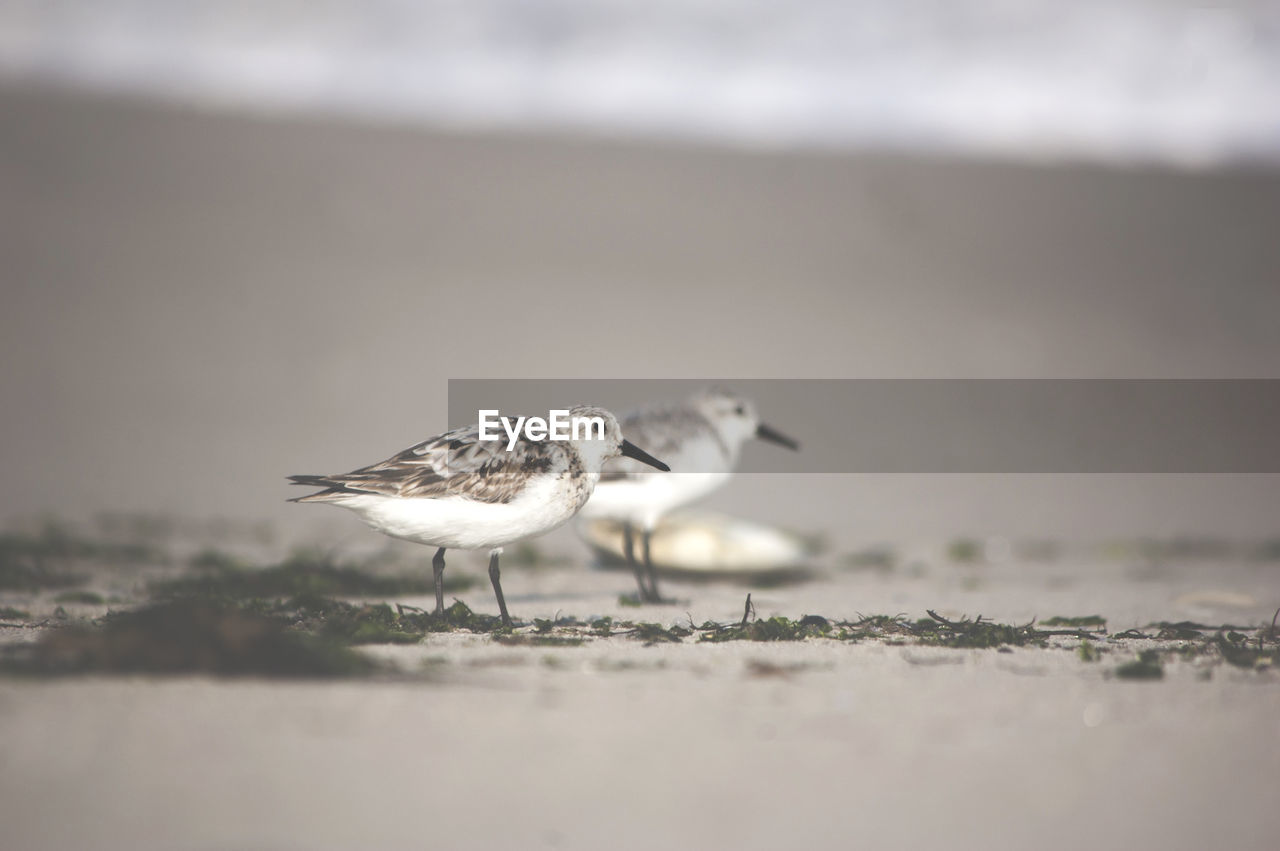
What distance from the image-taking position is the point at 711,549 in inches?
250

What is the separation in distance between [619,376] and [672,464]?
3983mm

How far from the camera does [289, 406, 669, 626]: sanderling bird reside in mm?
4340

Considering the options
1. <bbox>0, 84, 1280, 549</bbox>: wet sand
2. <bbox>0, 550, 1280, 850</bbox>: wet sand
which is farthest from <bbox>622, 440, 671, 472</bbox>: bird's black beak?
<bbox>0, 84, 1280, 549</bbox>: wet sand

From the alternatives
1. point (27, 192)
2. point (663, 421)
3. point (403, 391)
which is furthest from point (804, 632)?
point (27, 192)

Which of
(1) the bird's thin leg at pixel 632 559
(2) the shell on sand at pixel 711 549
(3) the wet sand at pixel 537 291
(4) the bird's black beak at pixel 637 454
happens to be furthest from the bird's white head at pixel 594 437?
(3) the wet sand at pixel 537 291

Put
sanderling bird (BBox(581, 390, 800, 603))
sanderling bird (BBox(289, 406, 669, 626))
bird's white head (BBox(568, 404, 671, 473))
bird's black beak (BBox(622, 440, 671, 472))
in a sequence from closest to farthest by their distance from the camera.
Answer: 1. sanderling bird (BBox(289, 406, 669, 626))
2. bird's white head (BBox(568, 404, 671, 473))
3. bird's black beak (BBox(622, 440, 671, 472))
4. sanderling bird (BBox(581, 390, 800, 603))

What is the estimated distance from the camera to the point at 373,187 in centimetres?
1158

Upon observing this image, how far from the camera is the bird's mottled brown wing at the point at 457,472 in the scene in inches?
171

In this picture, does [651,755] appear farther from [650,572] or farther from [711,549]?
[711,549]

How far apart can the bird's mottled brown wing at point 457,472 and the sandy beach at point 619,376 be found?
0.58 m

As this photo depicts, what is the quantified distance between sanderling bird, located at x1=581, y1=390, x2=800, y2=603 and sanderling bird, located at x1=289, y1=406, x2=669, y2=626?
111cm

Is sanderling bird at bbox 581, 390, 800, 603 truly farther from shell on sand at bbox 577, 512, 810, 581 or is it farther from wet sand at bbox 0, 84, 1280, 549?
wet sand at bbox 0, 84, 1280, 549

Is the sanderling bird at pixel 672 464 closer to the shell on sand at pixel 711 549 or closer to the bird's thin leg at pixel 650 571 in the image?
the bird's thin leg at pixel 650 571

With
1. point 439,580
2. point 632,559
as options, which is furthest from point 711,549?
point 439,580
